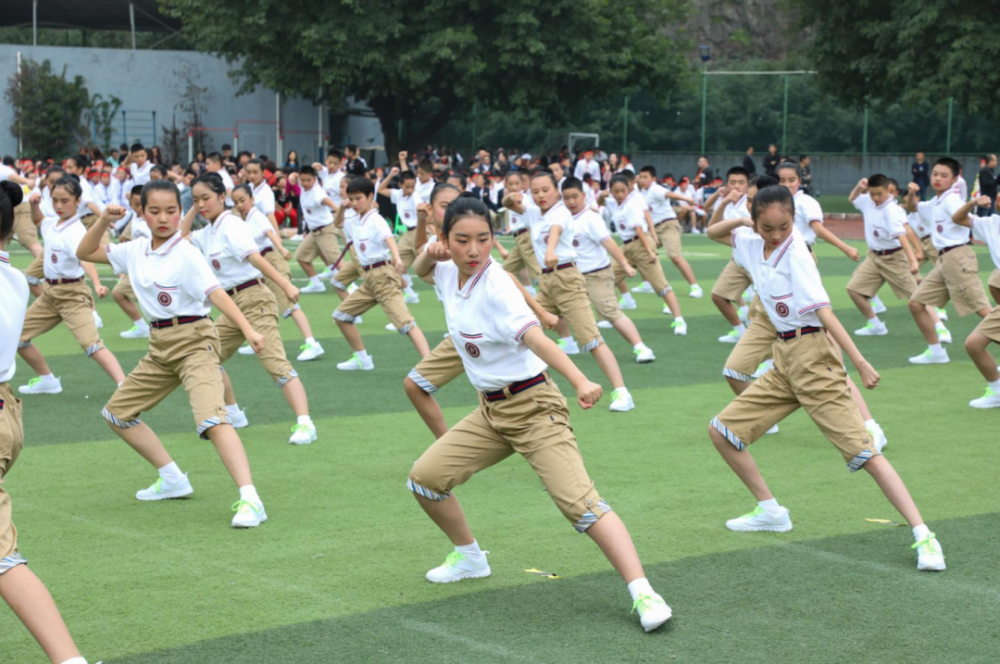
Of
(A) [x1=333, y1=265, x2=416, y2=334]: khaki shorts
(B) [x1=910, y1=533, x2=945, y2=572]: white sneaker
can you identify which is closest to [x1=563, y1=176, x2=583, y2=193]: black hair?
(A) [x1=333, y1=265, x2=416, y2=334]: khaki shorts

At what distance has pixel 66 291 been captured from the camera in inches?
390

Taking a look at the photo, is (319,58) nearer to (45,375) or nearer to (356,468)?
(45,375)

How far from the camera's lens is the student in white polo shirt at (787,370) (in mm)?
5977

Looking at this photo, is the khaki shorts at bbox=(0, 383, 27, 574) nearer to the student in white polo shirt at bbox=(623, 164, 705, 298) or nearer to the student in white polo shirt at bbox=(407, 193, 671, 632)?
the student in white polo shirt at bbox=(407, 193, 671, 632)

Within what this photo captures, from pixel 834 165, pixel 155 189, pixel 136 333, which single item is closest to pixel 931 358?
pixel 155 189

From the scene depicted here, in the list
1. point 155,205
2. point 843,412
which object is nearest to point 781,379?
point 843,412

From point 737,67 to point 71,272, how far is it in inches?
1917

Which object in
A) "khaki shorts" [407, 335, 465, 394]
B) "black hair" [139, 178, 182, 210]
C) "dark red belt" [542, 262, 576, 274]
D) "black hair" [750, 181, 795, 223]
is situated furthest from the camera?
"dark red belt" [542, 262, 576, 274]

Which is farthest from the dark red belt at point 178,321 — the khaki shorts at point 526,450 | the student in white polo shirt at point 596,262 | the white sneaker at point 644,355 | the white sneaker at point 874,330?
the white sneaker at point 874,330

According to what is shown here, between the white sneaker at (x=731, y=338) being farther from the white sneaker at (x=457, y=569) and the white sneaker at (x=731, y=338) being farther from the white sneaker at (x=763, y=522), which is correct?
the white sneaker at (x=457, y=569)

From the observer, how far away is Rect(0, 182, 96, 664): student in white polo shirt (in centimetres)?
403

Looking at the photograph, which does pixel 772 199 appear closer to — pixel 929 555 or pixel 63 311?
pixel 929 555

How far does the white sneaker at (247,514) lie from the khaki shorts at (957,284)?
7663 millimetres

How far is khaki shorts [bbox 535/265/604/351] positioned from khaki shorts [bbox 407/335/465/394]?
127 inches
